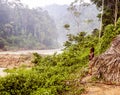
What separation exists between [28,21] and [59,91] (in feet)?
196

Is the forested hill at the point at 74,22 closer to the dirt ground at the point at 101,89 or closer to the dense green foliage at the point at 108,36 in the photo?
the dense green foliage at the point at 108,36

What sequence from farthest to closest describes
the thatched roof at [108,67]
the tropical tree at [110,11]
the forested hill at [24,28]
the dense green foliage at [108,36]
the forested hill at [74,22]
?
the forested hill at [74,22]
the forested hill at [24,28]
the tropical tree at [110,11]
the dense green foliage at [108,36]
the thatched roof at [108,67]

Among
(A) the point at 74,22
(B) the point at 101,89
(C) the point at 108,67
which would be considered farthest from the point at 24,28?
(B) the point at 101,89

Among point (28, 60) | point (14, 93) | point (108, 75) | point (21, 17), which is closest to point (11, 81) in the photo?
point (14, 93)

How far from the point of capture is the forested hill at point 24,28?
51.9m

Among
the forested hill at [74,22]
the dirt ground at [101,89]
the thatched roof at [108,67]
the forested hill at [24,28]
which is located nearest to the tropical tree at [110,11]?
the thatched roof at [108,67]

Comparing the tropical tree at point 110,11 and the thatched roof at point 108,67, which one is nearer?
the thatched roof at point 108,67

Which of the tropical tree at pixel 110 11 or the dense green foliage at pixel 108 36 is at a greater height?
the tropical tree at pixel 110 11

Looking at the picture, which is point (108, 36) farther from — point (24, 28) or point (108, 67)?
point (24, 28)

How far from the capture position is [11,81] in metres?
8.45

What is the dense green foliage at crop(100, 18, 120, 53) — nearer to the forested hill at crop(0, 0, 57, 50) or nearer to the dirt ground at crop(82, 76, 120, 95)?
the dirt ground at crop(82, 76, 120, 95)

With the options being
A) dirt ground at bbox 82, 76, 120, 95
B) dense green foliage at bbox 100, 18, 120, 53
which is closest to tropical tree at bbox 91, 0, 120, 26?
dense green foliage at bbox 100, 18, 120, 53

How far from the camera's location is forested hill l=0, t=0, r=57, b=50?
51938mm

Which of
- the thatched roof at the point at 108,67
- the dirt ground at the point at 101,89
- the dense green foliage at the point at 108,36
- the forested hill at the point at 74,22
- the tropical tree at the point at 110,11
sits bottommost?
the dirt ground at the point at 101,89
